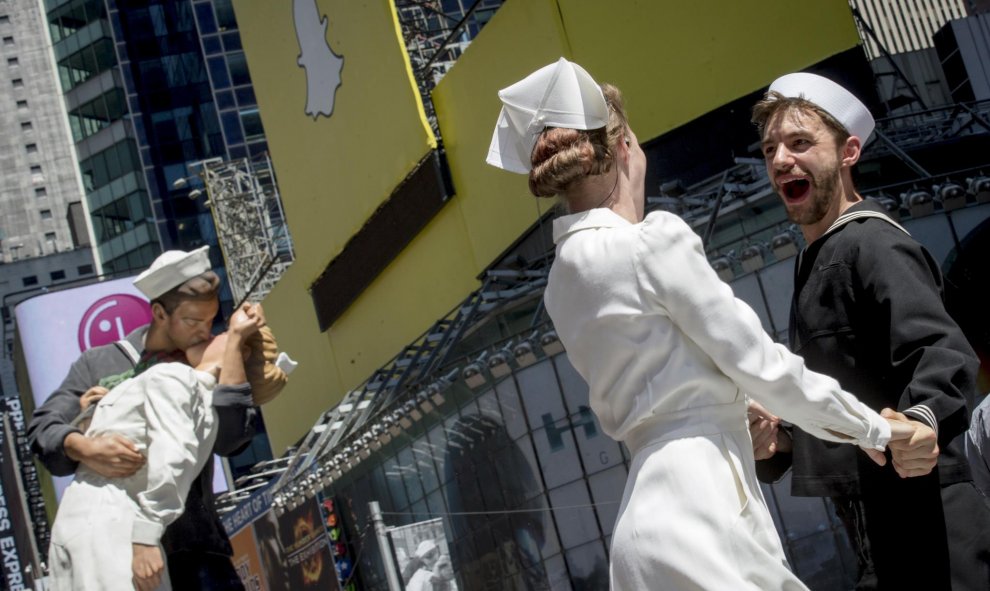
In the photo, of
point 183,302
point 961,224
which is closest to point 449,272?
point 961,224

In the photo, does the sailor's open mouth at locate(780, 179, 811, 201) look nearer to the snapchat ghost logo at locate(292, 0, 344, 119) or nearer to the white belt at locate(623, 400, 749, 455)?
the white belt at locate(623, 400, 749, 455)

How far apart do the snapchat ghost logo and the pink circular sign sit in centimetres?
576

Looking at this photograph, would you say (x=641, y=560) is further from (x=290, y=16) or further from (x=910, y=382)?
(x=290, y=16)

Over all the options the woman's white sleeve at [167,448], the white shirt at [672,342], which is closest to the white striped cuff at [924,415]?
the white shirt at [672,342]

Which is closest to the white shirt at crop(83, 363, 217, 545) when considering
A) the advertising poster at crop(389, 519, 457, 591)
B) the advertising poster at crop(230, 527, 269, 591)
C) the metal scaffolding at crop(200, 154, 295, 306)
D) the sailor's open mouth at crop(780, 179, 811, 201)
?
the sailor's open mouth at crop(780, 179, 811, 201)

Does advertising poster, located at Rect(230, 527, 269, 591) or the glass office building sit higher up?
the glass office building

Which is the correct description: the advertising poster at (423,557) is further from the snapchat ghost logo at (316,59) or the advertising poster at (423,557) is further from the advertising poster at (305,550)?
the snapchat ghost logo at (316,59)

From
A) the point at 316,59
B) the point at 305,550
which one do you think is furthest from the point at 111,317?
the point at 305,550

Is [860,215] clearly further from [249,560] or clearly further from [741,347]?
[249,560]

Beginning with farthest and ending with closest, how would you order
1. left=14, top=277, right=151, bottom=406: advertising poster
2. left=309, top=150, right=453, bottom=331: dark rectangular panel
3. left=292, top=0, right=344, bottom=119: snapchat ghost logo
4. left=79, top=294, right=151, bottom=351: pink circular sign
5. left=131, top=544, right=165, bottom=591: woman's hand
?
left=14, top=277, right=151, bottom=406: advertising poster → left=79, top=294, right=151, bottom=351: pink circular sign → left=292, top=0, right=344, bottom=119: snapchat ghost logo → left=309, top=150, right=453, bottom=331: dark rectangular panel → left=131, top=544, right=165, bottom=591: woman's hand

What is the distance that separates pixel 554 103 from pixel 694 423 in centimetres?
65

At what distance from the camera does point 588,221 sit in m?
2.43

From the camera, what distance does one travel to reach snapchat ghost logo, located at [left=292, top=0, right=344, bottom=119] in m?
14.8

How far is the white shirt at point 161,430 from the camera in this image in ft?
10.6
